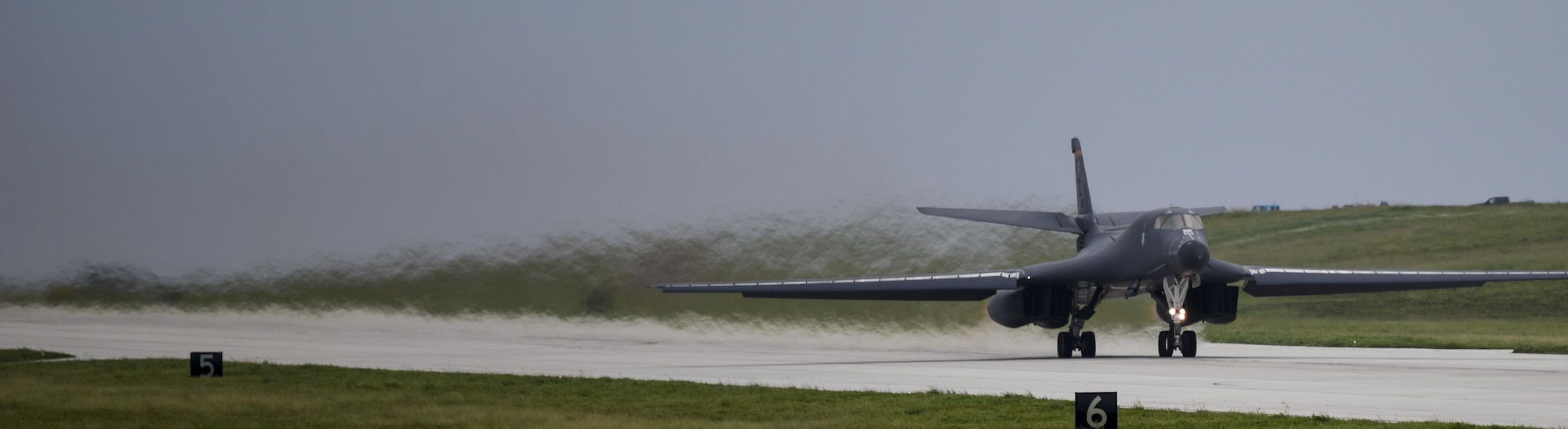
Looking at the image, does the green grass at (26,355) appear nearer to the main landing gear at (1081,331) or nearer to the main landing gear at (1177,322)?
the main landing gear at (1081,331)

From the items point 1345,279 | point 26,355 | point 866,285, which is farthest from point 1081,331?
point 26,355

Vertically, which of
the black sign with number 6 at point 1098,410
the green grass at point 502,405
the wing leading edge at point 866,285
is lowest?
the green grass at point 502,405

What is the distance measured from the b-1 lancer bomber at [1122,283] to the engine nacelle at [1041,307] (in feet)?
0.05

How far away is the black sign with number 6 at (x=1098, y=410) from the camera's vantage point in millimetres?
12297

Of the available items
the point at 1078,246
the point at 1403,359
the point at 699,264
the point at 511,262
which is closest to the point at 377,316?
the point at 511,262

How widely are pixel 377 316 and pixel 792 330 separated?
357 inches

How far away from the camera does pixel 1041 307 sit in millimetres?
31547

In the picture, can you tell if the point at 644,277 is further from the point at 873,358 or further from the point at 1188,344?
the point at 1188,344

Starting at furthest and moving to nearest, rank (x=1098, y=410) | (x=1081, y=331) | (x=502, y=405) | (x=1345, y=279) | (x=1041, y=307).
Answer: (x=1345, y=279), (x=1081, y=331), (x=1041, y=307), (x=502, y=405), (x=1098, y=410)

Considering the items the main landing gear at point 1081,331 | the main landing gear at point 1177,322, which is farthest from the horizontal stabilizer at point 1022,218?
the main landing gear at point 1177,322

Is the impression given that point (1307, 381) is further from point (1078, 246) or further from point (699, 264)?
point (699, 264)

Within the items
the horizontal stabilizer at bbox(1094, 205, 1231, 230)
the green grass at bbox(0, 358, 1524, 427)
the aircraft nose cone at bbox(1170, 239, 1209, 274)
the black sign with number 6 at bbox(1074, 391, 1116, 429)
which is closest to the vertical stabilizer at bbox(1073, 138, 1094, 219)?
the horizontal stabilizer at bbox(1094, 205, 1231, 230)

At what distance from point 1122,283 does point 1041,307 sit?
1651mm

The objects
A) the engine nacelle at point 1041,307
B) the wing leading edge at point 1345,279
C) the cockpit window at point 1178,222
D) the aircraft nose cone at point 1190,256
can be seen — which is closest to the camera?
the aircraft nose cone at point 1190,256
